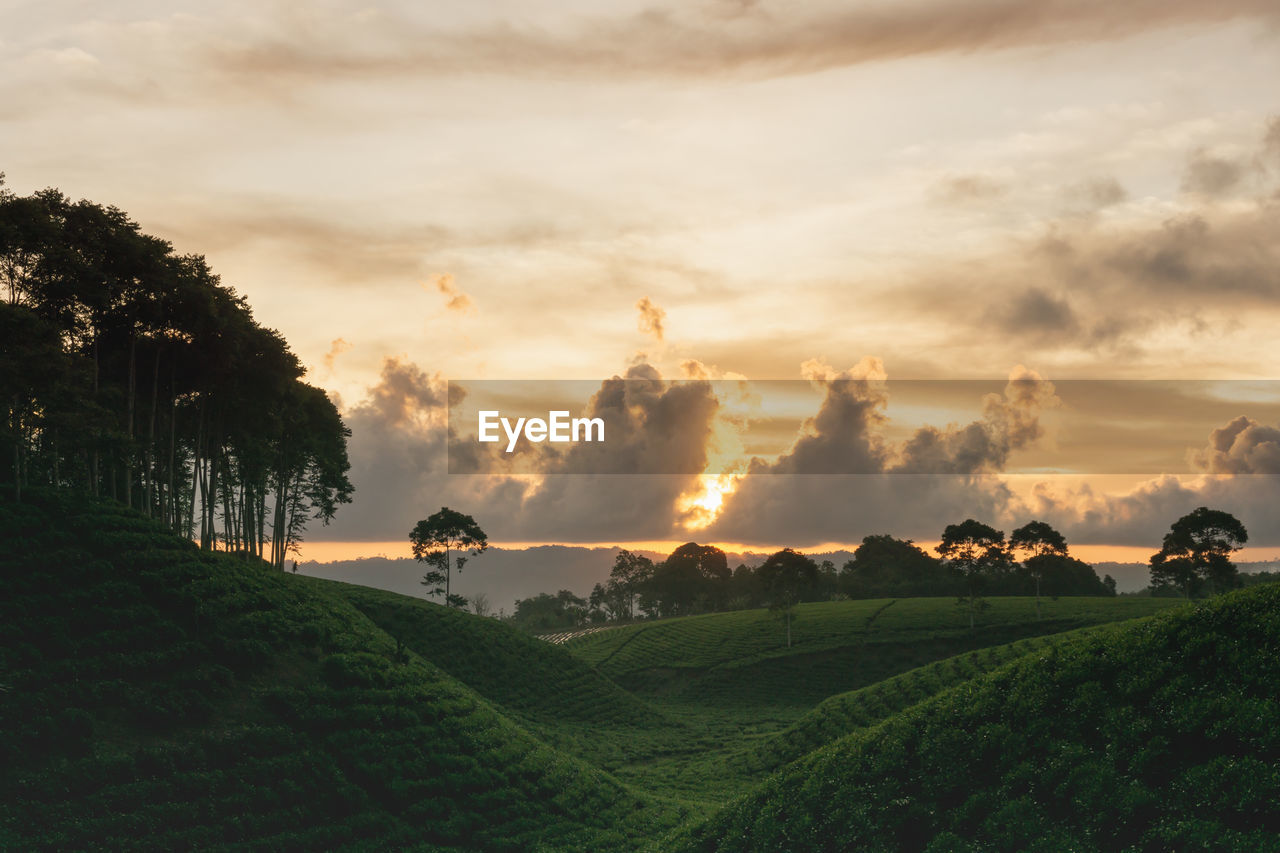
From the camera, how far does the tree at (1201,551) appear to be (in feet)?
322

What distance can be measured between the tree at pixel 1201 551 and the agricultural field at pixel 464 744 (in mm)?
67531

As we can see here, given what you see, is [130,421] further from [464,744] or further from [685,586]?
[685,586]

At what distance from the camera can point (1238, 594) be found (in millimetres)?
22812

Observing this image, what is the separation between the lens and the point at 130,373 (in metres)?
51.4

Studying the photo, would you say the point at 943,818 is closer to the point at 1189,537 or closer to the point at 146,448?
the point at 146,448

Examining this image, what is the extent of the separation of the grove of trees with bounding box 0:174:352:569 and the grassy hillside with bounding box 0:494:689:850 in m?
6.17

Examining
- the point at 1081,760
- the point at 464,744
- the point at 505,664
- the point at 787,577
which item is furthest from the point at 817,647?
the point at 1081,760

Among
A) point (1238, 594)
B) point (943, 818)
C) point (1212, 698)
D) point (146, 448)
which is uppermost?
point (146, 448)

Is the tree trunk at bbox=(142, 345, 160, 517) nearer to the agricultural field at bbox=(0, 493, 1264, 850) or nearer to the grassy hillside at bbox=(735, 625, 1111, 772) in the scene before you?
the agricultural field at bbox=(0, 493, 1264, 850)

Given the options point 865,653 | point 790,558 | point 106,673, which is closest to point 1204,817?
point 106,673

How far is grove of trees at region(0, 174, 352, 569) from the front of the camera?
4328 centimetres

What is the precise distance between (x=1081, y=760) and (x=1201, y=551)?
10093cm

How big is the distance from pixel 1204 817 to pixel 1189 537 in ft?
341

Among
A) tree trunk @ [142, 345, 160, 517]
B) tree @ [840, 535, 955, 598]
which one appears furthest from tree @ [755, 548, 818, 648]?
tree trunk @ [142, 345, 160, 517]
